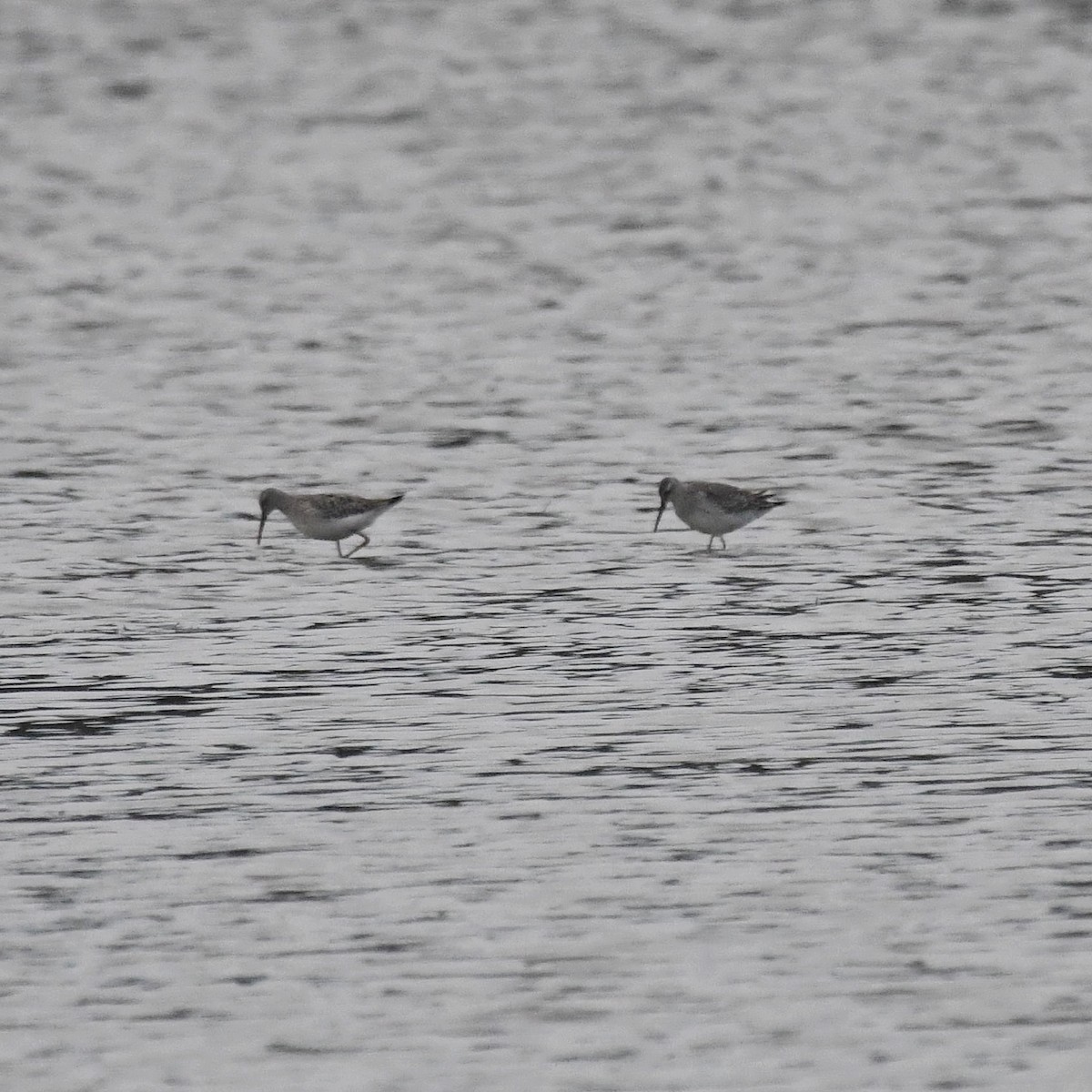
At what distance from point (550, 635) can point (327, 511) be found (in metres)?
3.41

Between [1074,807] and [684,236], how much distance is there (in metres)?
24.9

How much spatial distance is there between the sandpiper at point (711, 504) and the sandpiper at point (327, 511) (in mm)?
2121

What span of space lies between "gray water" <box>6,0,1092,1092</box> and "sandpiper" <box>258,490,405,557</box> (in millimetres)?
317

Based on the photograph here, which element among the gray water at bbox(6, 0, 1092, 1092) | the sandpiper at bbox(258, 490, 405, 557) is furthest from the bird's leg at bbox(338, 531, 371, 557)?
the gray water at bbox(6, 0, 1092, 1092)

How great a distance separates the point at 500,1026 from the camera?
33.6 feet

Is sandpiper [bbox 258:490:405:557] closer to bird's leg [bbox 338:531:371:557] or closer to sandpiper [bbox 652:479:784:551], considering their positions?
bird's leg [bbox 338:531:371:557]

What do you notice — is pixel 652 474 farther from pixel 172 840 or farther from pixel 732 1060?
pixel 732 1060

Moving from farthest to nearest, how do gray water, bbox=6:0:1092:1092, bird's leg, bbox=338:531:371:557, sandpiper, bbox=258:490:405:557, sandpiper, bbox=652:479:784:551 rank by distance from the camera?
bird's leg, bbox=338:531:371:557 → sandpiper, bbox=258:490:405:557 → sandpiper, bbox=652:479:784:551 → gray water, bbox=6:0:1092:1092

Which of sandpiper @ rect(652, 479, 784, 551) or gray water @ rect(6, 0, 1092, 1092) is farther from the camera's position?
sandpiper @ rect(652, 479, 784, 551)

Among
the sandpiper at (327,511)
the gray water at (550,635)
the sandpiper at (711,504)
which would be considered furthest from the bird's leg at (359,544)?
the sandpiper at (711,504)

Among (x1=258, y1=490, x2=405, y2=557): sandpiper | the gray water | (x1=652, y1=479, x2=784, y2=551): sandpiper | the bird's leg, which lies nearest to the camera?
the gray water

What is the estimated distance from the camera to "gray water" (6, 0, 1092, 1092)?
1052cm

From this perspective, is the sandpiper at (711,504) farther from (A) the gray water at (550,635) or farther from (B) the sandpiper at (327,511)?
(B) the sandpiper at (327,511)

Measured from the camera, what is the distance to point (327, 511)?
19.7 meters
